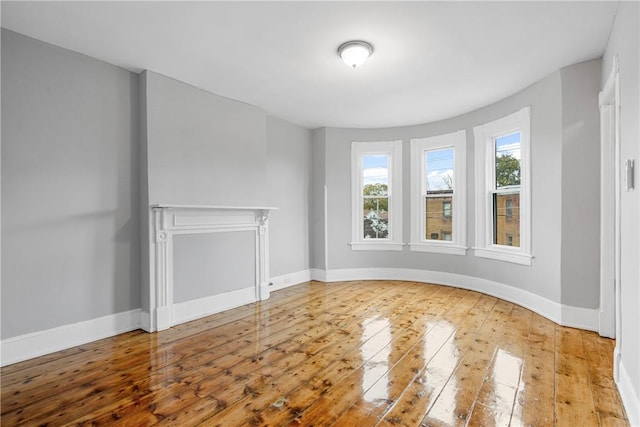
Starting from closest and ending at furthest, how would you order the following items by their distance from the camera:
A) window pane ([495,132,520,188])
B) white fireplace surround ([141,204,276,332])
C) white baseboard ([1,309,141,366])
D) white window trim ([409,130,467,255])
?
1. white baseboard ([1,309,141,366])
2. white fireplace surround ([141,204,276,332])
3. window pane ([495,132,520,188])
4. white window trim ([409,130,467,255])

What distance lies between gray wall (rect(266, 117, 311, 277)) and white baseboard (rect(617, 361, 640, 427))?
159 inches

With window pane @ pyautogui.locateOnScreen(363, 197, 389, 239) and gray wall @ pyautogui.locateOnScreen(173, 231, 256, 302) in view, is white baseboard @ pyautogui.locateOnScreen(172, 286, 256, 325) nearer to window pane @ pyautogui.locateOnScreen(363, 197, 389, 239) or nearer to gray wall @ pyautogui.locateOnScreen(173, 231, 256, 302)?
gray wall @ pyautogui.locateOnScreen(173, 231, 256, 302)

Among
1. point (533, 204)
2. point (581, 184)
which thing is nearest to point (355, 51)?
point (581, 184)

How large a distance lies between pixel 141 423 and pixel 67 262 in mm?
1849

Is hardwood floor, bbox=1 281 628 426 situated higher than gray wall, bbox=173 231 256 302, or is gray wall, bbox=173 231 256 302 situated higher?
gray wall, bbox=173 231 256 302

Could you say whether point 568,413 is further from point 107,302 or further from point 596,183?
point 107,302

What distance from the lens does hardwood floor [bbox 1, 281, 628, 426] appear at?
1.93 meters

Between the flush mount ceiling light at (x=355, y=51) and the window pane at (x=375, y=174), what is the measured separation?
2.94m

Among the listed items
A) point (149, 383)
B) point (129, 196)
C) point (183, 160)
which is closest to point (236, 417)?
point (149, 383)

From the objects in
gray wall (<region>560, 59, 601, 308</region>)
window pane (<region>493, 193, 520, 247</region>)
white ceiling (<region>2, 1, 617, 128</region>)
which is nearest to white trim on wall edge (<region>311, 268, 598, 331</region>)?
gray wall (<region>560, 59, 601, 308</region>)

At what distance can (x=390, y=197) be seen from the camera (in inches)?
227

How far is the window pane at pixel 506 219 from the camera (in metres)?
4.32

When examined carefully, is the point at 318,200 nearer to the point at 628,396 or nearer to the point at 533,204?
the point at 533,204

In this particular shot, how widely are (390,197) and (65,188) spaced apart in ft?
14.9
